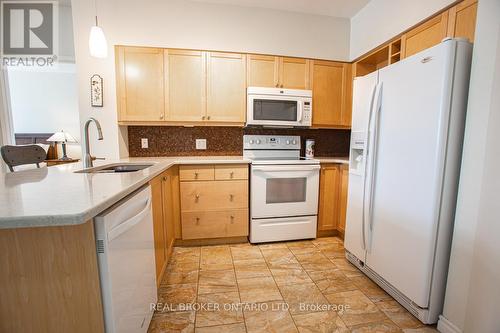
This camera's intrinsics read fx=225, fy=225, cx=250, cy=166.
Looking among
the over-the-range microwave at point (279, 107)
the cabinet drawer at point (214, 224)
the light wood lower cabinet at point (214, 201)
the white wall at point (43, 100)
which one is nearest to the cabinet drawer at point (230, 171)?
the light wood lower cabinet at point (214, 201)

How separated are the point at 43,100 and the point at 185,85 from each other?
8.95 ft

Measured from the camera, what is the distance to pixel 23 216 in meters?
0.57

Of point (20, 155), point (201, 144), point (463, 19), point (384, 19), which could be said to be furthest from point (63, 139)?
point (463, 19)

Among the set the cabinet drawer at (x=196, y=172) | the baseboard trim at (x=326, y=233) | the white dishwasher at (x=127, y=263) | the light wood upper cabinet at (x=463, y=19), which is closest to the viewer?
the white dishwasher at (x=127, y=263)

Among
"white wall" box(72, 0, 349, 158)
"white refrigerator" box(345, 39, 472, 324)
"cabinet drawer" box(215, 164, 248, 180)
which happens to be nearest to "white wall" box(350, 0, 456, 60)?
"white wall" box(72, 0, 349, 158)

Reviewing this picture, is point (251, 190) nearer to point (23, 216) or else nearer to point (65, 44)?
point (23, 216)

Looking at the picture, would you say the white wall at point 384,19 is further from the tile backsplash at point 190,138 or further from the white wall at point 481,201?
the tile backsplash at point 190,138

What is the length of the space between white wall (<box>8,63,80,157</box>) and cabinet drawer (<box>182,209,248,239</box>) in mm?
2497

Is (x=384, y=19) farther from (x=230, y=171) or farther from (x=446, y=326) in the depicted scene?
(x=446, y=326)

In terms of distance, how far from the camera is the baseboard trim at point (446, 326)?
1.24 m

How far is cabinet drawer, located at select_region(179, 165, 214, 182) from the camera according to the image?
2250 mm

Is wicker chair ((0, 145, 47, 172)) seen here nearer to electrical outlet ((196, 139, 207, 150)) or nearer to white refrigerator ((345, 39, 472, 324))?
electrical outlet ((196, 139, 207, 150))

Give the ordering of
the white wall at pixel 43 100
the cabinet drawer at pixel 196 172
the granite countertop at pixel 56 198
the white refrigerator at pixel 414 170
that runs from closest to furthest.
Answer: the granite countertop at pixel 56 198 < the white refrigerator at pixel 414 170 < the cabinet drawer at pixel 196 172 < the white wall at pixel 43 100

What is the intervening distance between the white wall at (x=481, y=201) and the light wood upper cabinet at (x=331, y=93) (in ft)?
5.15
